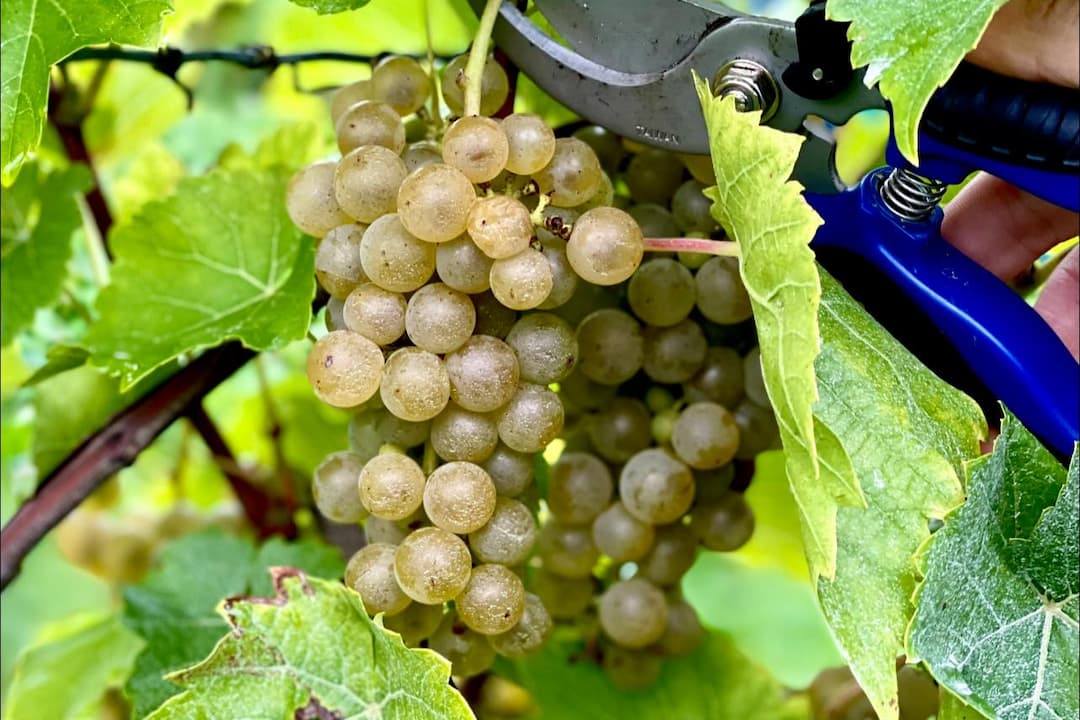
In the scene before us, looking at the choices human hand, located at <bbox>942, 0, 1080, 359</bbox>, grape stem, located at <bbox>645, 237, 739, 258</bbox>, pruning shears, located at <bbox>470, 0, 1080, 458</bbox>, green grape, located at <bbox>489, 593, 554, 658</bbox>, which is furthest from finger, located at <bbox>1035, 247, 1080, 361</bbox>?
green grape, located at <bbox>489, 593, 554, 658</bbox>

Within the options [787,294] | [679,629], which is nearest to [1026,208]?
[787,294]

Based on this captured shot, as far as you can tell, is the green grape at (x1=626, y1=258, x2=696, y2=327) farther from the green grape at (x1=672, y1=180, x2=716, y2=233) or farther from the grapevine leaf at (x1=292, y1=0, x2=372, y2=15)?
the grapevine leaf at (x1=292, y1=0, x2=372, y2=15)

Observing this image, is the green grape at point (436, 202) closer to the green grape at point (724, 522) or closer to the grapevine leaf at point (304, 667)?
the grapevine leaf at point (304, 667)

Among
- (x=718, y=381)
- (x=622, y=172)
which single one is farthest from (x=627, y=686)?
(x=622, y=172)

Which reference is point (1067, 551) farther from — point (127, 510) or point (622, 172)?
point (127, 510)

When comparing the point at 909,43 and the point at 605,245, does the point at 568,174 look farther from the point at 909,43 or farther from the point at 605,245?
the point at 909,43

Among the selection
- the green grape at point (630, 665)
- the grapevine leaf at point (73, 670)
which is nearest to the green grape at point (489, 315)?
the green grape at point (630, 665)
